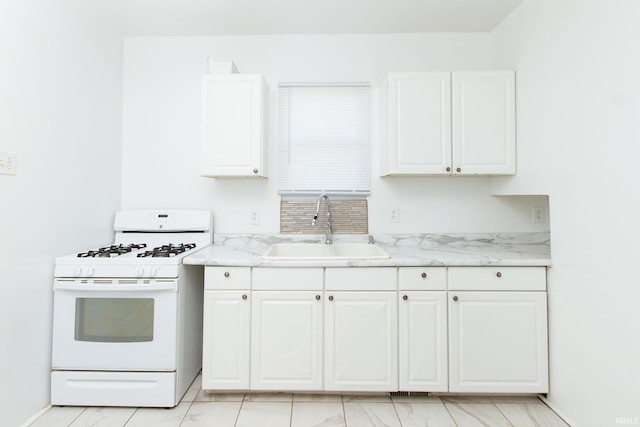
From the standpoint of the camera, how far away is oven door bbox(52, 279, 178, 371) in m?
1.79

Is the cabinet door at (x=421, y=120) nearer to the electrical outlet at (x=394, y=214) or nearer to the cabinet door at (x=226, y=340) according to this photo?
the electrical outlet at (x=394, y=214)

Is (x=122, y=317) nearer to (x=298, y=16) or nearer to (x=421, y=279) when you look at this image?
(x=421, y=279)

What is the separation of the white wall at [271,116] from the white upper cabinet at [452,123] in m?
0.34

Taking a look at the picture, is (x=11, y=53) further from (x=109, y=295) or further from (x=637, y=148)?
(x=637, y=148)

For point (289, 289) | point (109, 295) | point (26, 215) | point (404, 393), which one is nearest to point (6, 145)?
point (26, 215)

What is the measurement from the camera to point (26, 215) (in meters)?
1.66

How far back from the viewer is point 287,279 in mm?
1859

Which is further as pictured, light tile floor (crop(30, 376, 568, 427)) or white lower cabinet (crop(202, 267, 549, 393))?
white lower cabinet (crop(202, 267, 549, 393))

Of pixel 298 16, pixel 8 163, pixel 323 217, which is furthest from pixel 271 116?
pixel 8 163

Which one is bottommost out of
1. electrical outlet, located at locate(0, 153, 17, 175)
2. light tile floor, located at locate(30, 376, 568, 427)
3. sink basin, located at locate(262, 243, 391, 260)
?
light tile floor, located at locate(30, 376, 568, 427)

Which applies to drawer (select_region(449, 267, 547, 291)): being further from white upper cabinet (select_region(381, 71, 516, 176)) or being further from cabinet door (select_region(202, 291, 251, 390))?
cabinet door (select_region(202, 291, 251, 390))

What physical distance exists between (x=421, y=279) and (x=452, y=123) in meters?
1.03

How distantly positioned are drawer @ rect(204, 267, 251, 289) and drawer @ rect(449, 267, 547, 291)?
1141mm

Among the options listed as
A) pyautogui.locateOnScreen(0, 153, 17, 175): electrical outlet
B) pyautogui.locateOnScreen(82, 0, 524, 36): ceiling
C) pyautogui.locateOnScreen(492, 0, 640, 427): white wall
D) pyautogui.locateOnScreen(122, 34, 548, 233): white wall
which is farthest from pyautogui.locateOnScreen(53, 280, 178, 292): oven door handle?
pyautogui.locateOnScreen(492, 0, 640, 427): white wall
